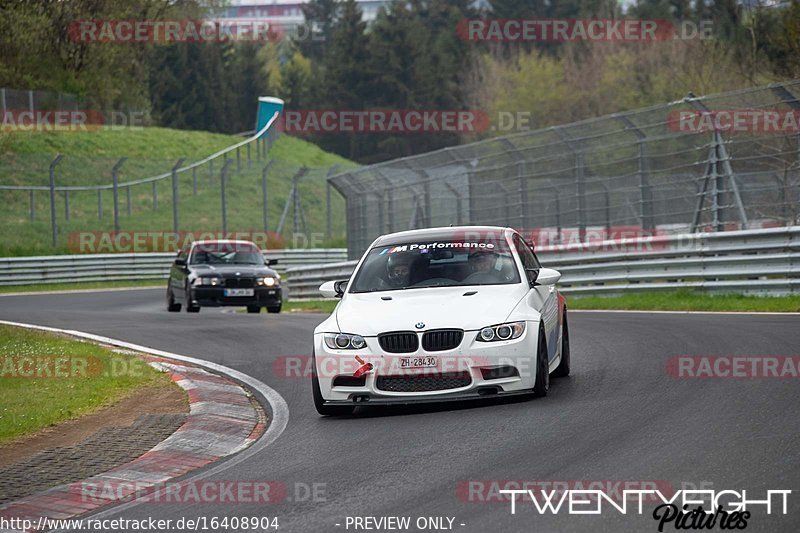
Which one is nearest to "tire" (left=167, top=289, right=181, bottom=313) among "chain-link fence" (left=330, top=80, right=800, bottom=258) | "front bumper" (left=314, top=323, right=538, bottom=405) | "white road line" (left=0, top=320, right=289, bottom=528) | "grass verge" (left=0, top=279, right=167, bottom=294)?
"chain-link fence" (left=330, top=80, right=800, bottom=258)

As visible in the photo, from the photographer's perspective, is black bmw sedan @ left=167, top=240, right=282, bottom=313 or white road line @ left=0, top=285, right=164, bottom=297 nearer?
black bmw sedan @ left=167, top=240, right=282, bottom=313

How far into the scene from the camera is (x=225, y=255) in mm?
24875

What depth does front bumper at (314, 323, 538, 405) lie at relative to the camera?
9258 mm

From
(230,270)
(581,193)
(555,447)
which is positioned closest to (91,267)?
(230,270)

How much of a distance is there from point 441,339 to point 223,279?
14.8 metres

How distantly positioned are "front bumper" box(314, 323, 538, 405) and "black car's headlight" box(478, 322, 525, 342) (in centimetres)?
4

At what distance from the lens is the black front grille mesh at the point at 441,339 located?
9312 mm

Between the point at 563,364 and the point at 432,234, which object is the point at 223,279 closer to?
the point at 432,234

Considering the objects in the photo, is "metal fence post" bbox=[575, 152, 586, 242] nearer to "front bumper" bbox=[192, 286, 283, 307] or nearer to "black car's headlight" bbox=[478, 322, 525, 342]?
"front bumper" bbox=[192, 286, 283, 307]

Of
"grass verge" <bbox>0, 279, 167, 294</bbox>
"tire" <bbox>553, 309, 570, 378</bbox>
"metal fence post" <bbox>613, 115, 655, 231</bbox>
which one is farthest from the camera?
"grass verge" <bbox>0, 279, 167, 294</bbox>

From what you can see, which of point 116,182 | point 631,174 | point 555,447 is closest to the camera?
point 555,447

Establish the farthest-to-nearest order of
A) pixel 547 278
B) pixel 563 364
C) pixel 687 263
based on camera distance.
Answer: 1. pixel 687 263
2. pixel 563 364
3. pixel 547 278

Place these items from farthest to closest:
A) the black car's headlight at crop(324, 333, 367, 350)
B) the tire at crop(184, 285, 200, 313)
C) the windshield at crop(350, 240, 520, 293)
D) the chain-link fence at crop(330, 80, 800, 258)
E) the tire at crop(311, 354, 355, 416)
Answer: the tire at crop(184, 285, 200, 313) < the chain-link fence at crop(330, 80, 800, 258) < the windshield at crop(350, 240, 520, 293) < the tire at crop(311, 354, 355, 416) < the black car's headlight at crop(324, 333, 367, 350)

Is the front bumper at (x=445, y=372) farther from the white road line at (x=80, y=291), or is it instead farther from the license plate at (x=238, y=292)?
the white road line at (x=80, y=291)
